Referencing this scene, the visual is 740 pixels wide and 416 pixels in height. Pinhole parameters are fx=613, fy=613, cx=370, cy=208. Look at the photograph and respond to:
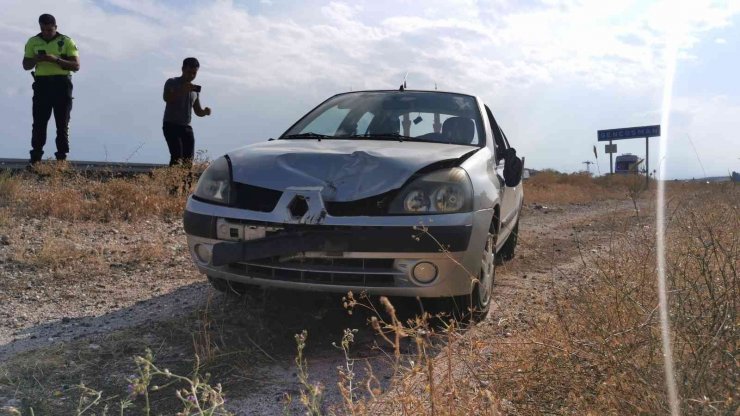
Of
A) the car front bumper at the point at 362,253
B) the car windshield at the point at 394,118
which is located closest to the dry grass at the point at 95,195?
the car windshield at the point at 394,118

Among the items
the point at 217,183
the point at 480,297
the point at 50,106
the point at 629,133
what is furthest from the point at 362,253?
the point at 629,133

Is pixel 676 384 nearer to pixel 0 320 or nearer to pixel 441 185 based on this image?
pixel 441 185

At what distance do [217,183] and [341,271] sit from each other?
0.93 metres

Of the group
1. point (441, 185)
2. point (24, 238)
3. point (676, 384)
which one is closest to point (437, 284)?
point (441, 185)

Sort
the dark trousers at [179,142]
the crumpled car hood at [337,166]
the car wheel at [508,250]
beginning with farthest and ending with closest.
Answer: the dark trousers at [179,142] → the car wheel at [508,250] → the crumpled car hood at [337,166]

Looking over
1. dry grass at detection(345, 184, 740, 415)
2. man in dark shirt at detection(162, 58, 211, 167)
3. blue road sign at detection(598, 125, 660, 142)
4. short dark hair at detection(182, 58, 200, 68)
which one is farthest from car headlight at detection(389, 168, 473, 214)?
blue road sign at detection(598, 125, 660, 142)

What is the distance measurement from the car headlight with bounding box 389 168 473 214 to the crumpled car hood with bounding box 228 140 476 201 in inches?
2.8

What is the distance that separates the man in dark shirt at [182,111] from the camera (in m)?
7.39

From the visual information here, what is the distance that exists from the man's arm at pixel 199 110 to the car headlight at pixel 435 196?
17.7 ft

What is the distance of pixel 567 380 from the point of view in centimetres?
228

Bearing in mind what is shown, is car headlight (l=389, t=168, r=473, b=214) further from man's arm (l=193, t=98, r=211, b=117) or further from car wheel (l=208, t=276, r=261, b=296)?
man's arm (l=193, t=98, r=211, b=117)

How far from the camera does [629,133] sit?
87.6 ft

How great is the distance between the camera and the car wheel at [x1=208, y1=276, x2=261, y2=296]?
3.64 m

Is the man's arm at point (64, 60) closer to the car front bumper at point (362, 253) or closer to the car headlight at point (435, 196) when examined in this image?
the car front bumper at point (362, 253)
